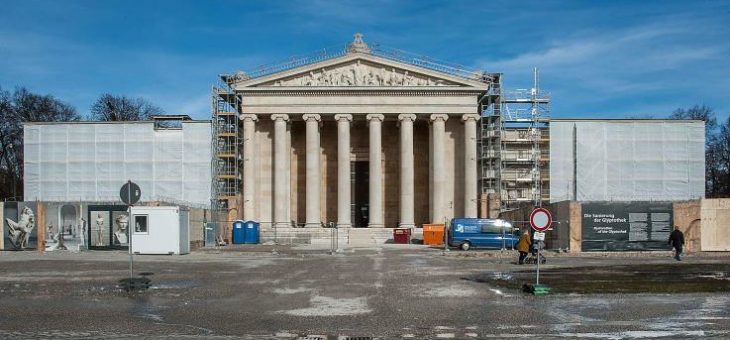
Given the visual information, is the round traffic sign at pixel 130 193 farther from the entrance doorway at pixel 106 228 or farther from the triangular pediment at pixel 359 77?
the triangular pediment at pixel 359 77

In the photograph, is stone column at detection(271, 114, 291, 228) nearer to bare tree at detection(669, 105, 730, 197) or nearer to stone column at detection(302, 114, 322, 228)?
stone column at detection(302, 114, 322, 228)

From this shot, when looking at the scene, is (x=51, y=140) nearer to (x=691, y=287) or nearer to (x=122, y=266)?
(x=122, y=266)

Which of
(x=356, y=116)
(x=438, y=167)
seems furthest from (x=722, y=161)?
(x=356, y=116)

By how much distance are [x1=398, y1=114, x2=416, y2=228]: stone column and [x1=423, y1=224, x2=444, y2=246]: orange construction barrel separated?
997 cm

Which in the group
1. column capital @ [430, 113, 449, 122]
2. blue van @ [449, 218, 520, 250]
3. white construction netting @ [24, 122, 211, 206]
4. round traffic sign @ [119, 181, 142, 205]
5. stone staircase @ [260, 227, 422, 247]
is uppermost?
column capital @ [430, 113, 449, 122]

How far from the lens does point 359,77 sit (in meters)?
66.2

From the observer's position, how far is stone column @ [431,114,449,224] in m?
65.9

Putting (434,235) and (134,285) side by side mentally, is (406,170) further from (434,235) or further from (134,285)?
(134,285)

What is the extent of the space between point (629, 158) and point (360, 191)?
77.5 feet

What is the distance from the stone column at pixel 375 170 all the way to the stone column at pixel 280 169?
698cm

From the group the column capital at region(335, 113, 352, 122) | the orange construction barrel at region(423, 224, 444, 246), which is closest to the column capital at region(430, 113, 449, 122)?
the column capital at region(335, 113, 352, 122)

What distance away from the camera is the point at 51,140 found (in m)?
64.5

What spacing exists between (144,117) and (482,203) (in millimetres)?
41430

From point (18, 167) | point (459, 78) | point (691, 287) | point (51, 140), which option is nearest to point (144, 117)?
point (18, 167)
